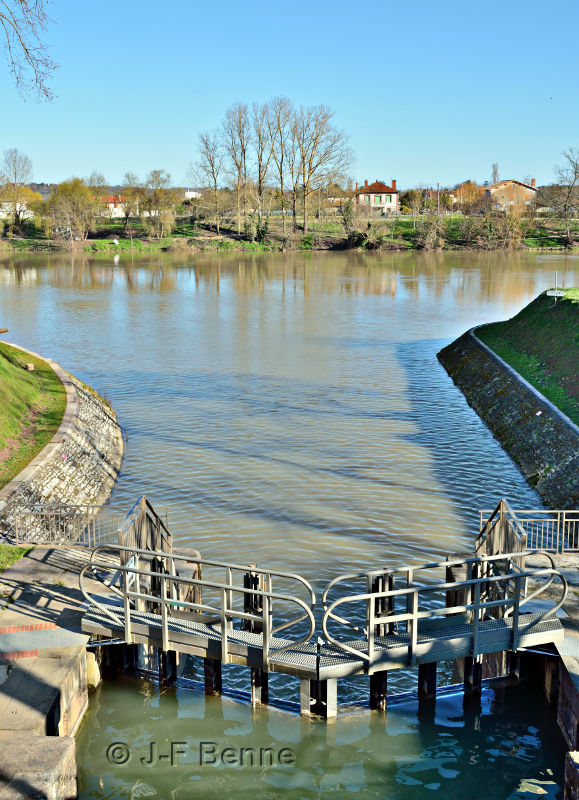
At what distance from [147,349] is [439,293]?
89.7 ft

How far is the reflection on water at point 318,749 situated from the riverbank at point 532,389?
7.36 m

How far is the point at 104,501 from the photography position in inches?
698

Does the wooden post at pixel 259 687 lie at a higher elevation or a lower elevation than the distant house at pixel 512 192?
lower

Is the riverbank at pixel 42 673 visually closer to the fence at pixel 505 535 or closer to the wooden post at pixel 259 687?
the wooden post at pixel 259 687

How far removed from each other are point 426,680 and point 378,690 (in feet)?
2.28

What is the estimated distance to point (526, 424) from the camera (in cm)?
2144

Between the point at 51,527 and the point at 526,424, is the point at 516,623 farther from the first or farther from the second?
the point at 526,424

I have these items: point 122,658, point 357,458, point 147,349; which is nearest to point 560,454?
point 357,458

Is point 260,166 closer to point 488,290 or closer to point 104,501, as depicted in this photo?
point 488,290

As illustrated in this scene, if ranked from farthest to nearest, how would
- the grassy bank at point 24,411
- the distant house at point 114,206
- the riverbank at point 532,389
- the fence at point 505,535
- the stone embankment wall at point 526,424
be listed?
the distant house at point 114,206 < the riverbank at point 532,389 < the stone embankment wall at point 526,424 < the grassy bank at point 24,411 < the fence at point 505,535

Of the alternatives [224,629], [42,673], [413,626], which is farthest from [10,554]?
[413,626]

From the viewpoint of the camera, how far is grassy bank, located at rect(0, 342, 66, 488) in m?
17.1

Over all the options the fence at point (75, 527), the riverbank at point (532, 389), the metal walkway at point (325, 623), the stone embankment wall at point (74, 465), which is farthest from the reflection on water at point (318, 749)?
the riverbank at point (532, 389)

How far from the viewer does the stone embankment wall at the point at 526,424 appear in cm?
1780
